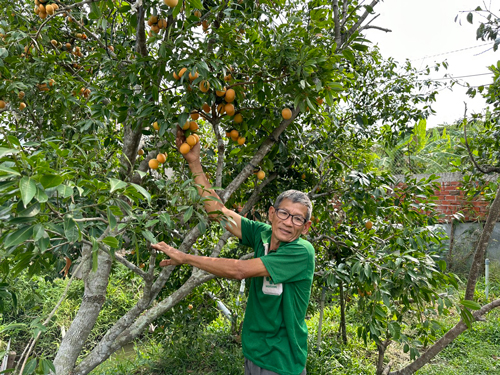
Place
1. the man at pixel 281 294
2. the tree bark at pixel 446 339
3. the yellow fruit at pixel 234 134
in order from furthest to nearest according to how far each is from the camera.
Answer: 1. the tree bark at pixel 446 339
2. the yellow fruit at pixel 234 134
3. the man at pixel 281 294

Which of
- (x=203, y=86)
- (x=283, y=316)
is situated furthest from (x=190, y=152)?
(x=283, y=316)

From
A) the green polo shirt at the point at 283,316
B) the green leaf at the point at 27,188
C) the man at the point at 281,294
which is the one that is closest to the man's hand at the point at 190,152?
the man at the point at 281,294

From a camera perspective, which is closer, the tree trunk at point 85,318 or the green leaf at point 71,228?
the green leaf at point 71,228

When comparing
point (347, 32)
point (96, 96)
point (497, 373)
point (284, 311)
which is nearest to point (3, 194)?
point (96, 96)

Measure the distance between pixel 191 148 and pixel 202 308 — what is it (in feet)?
5.76

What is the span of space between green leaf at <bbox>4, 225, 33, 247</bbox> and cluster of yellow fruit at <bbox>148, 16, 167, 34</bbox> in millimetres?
1115

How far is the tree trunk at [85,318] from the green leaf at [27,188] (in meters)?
1.08

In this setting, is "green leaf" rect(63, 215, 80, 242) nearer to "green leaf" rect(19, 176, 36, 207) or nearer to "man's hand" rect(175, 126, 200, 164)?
"green leaf" rect(19, 176, 36, 207)

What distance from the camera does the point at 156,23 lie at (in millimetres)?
1650

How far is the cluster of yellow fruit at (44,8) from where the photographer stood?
190cm

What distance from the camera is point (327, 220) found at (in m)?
2.61

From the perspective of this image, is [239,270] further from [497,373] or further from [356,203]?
[497,373]

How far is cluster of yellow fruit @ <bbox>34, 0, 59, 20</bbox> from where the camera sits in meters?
1.90

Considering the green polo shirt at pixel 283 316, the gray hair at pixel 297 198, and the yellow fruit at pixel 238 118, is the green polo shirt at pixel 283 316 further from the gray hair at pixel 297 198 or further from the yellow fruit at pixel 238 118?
the yellow fruit at pixel 238 118
